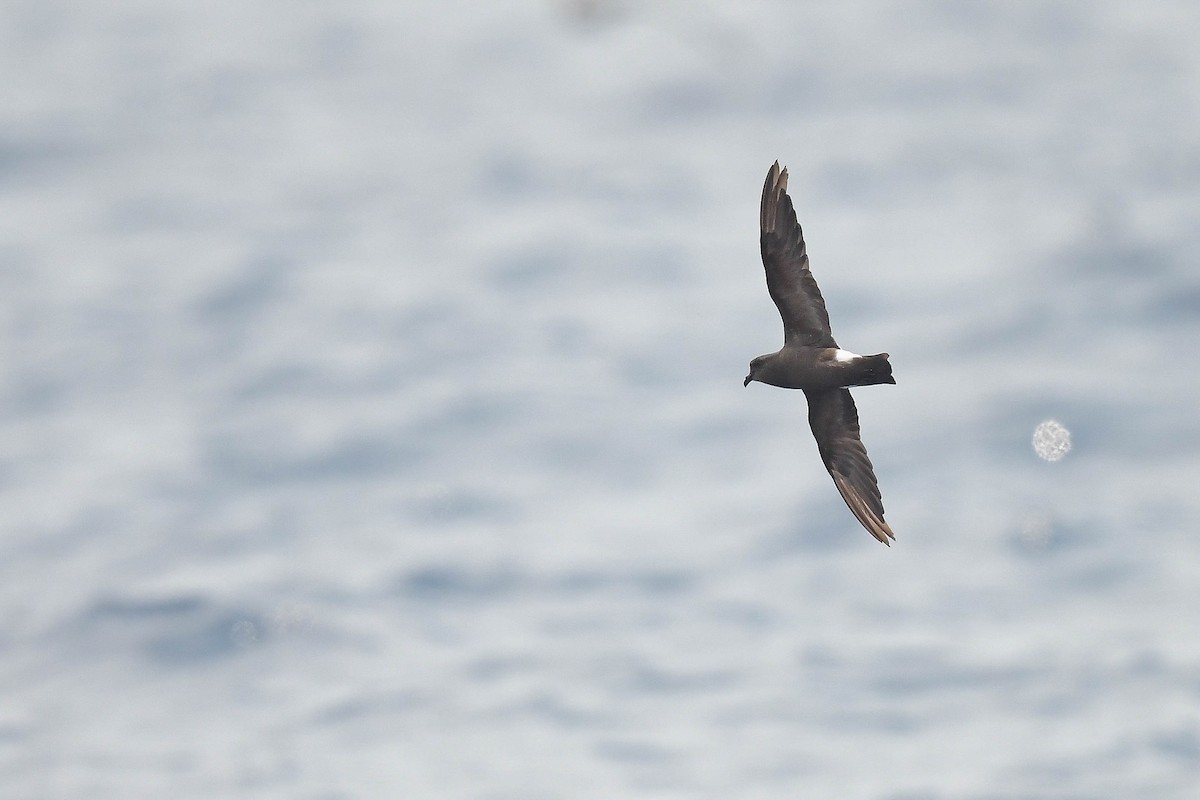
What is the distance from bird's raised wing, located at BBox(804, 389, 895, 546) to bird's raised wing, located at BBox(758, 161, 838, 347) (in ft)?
5.58

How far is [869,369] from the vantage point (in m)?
22.2

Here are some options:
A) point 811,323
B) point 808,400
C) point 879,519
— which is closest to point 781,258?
point 811,323

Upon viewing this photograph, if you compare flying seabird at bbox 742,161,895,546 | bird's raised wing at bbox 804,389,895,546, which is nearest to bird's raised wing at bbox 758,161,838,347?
flying seabird at bbox 742,161,895,546

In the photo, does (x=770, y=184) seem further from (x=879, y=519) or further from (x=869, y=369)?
(x=879, y=519)

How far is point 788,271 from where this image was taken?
2338 centimetres

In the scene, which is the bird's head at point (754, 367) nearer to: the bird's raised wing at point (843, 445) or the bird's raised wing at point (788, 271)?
the bird's raised wing at point (788, 271)

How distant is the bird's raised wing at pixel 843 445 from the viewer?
24.7m

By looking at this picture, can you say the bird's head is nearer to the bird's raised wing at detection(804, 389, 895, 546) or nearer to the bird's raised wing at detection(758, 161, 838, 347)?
the bird's raised wing at detection(758, 161, 838, 347)

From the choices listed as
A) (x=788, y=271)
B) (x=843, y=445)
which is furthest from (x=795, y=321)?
(x=843, y=445)

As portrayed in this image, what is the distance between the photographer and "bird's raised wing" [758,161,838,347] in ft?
76.0

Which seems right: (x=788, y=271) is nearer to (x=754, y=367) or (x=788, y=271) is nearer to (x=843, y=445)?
(x=754, y=367)

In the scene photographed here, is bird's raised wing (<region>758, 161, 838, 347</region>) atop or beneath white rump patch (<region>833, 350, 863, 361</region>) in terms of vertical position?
atop

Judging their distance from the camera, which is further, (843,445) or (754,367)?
(843,445)

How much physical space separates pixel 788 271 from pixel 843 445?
3.65 meters
